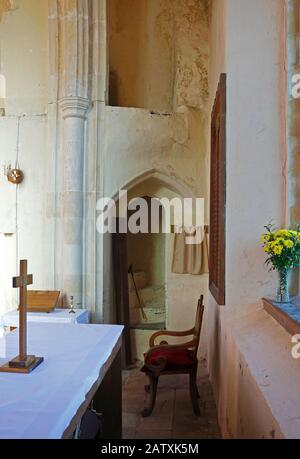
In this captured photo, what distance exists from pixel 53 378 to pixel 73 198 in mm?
3188

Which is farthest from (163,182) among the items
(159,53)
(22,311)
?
(22,311)

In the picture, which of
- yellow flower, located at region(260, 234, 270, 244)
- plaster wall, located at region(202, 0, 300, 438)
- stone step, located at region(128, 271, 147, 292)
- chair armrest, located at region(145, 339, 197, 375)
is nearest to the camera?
yellow flower, located at region(260, 234, 270, 244)

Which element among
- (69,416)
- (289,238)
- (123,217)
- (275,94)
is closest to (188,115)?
(123,217)

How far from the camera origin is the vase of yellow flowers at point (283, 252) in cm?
272

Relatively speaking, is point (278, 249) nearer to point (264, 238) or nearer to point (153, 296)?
point (264, 238)

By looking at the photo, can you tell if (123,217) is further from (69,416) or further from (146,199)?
(69,416)

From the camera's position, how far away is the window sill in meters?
2.21

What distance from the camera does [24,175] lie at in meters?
5.14

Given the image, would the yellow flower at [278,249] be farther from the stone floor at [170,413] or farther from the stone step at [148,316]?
Answer: the stone step at [148,316]

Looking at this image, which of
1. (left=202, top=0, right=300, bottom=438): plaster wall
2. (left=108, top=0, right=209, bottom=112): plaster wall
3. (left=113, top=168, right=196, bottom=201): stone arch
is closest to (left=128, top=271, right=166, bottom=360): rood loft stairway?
(left=113, top=168, right=196, bottom=201): stone arch

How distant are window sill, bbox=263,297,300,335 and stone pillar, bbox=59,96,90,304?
251 centimetres

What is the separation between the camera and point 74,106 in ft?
15.9

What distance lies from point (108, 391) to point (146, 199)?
4.67m

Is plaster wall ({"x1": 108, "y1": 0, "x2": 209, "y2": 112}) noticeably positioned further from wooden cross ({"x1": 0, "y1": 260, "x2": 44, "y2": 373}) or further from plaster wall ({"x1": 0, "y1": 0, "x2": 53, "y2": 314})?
wooden cross ({"x1": 0, "y1": 260, "x2": 44, "y2": 373})
